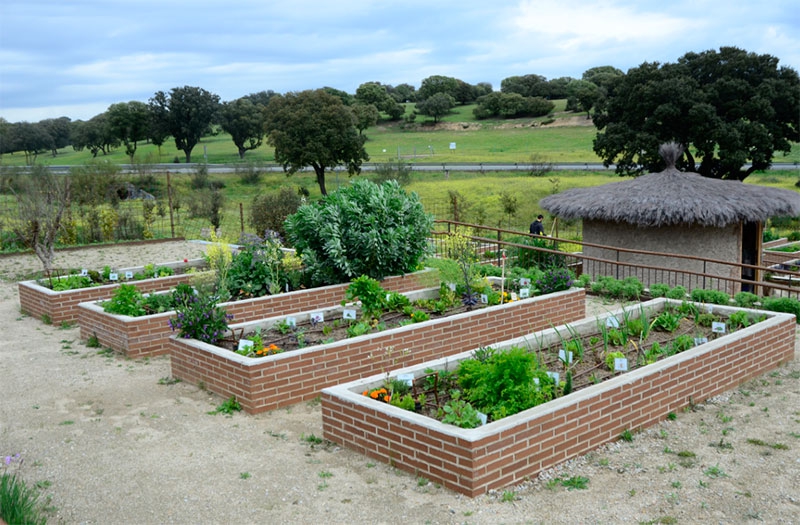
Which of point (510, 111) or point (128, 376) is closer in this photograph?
point (128, 376)

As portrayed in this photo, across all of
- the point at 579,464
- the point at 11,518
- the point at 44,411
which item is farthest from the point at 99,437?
the point at 579,464

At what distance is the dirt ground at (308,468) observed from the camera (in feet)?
16.4

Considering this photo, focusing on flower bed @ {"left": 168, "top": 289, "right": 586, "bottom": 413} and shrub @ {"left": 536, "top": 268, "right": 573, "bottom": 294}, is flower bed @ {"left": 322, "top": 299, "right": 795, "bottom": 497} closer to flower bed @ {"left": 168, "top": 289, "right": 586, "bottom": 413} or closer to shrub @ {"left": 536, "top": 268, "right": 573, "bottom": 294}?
flower bed @ {"left": 168, "top": 289, "right": 586, "bottom": 413}

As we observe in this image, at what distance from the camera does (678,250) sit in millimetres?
15070

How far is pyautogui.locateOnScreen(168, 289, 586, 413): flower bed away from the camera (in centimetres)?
724

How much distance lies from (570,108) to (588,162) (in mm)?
35078

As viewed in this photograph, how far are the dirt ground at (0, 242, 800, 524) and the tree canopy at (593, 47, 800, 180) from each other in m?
25.2

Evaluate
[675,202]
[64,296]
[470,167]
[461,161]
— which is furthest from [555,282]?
[461,161]

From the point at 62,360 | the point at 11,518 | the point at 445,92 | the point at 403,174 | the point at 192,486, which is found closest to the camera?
the point at 11,518

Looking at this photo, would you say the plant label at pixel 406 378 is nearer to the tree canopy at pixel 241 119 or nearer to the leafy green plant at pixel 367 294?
the leafy green plant at pixel 367 294

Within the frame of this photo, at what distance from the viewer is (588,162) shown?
50531 mm

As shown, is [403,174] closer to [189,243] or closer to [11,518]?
[189,243]

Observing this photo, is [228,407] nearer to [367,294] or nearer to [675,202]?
[367,294]

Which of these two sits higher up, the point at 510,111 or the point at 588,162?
the point at 510,111
